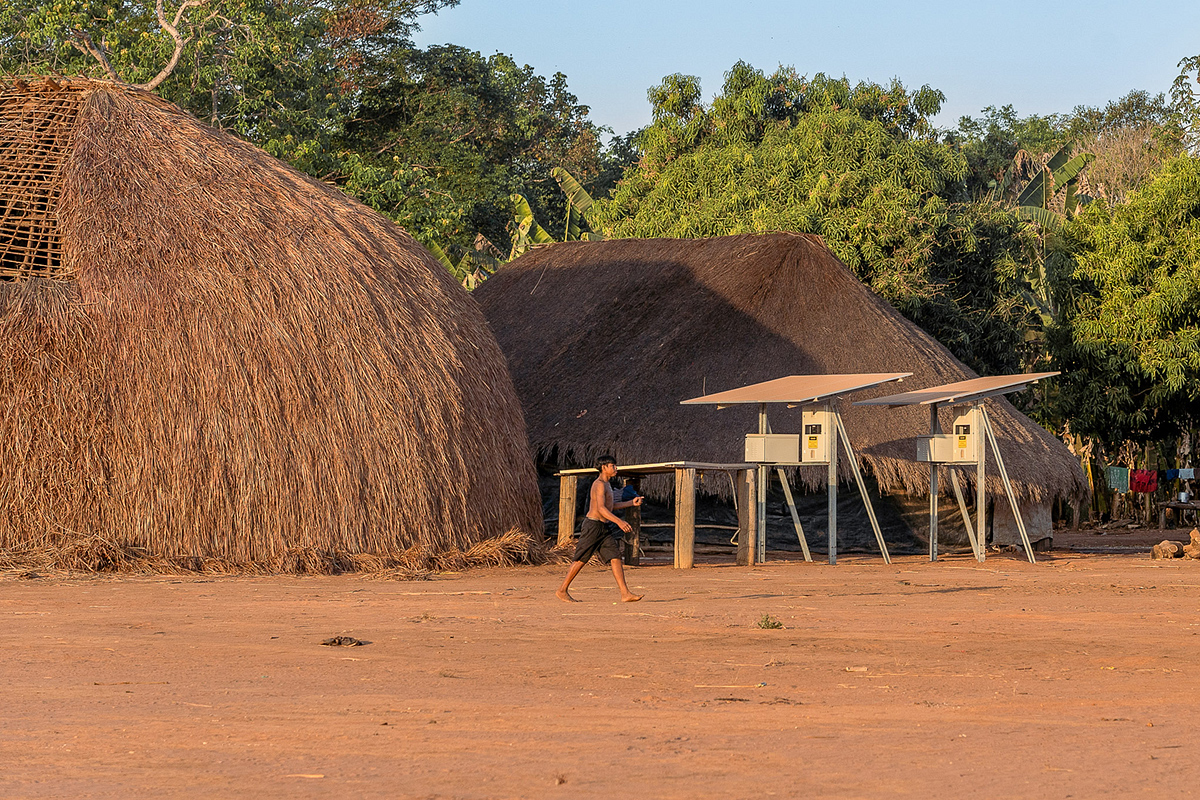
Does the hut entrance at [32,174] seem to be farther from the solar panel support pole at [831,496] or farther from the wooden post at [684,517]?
the solar panel support pole at [831,496]

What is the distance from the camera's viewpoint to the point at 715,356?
1852 cm

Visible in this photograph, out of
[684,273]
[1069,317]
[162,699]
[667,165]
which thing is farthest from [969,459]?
[667,165]

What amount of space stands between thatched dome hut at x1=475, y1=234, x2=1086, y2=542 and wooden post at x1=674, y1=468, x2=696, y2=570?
2104 millimetres

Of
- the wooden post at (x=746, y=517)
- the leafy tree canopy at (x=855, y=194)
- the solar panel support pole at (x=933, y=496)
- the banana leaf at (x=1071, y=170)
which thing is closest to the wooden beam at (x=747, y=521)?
the wooden post at (x=746, y=517)

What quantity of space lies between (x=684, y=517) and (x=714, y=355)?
4.20m

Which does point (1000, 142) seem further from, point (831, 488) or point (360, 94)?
point (831, 488)

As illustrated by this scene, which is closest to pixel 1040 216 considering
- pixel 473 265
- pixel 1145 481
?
pixel 1145 481

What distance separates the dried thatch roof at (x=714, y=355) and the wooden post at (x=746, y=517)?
4.93ft

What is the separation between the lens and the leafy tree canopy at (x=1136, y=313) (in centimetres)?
2169

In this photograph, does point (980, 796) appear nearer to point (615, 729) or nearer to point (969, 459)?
point (615, 729)

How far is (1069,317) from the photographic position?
906 inches

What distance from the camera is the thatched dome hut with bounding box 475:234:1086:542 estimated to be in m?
17.2

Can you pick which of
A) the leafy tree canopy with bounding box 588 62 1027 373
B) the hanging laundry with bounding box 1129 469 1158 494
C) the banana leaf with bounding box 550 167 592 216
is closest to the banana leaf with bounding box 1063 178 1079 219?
the leafy tree canopy with bounding box 588 62 1027 373

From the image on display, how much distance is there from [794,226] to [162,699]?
18475mm
